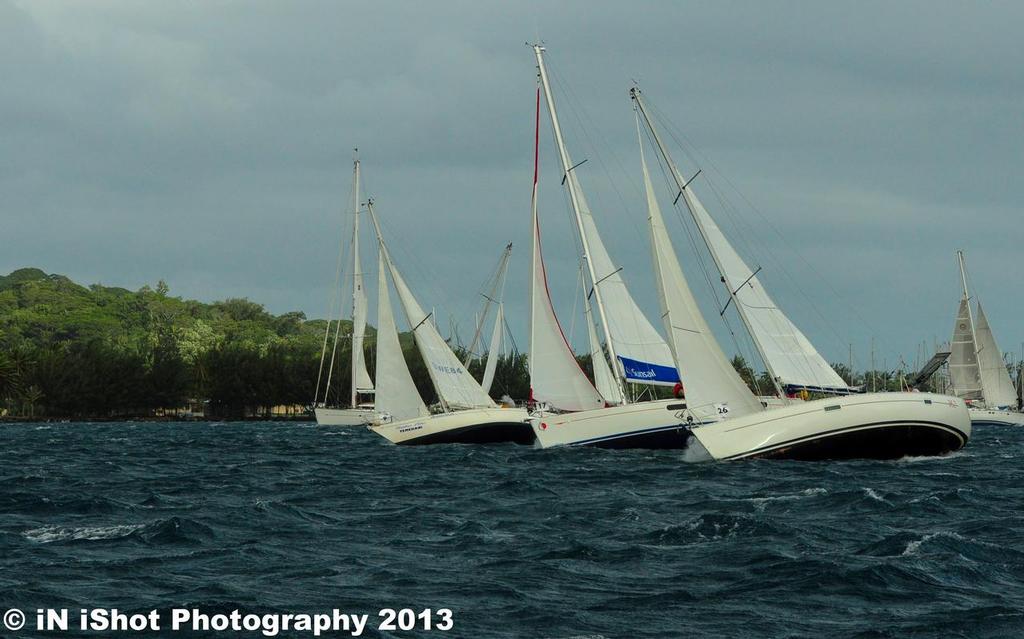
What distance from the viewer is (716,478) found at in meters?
35.5

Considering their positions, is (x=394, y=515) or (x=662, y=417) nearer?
(x=394, y=515)

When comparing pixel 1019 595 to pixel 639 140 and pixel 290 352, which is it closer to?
pixel 639 140

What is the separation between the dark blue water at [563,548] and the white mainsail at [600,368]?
733 inches

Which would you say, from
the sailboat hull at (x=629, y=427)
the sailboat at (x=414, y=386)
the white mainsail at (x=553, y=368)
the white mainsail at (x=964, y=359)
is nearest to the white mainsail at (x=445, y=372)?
the sailboat at (x=414, y=386)

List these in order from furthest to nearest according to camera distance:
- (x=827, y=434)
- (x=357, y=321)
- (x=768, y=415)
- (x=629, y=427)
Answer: (x=357, y=321), (x=629, y=427), (x=768, y=415), (x=827, y=434)

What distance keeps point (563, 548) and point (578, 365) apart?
30.0 m

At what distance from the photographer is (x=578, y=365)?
51656 mm

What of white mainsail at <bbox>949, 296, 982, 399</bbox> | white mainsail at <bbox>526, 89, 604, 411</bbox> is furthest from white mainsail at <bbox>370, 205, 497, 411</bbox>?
white mainsail at <bbox>949, 296, 982, 399</bbox>

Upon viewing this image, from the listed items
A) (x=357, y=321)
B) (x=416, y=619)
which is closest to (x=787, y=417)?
(x=416, y=619)

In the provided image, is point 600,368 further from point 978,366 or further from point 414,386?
point 978,366

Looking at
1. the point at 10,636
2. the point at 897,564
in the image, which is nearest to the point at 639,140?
the point at 897,564

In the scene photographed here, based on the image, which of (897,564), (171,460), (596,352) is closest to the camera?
(897,564)

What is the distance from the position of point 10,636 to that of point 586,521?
13126 mm

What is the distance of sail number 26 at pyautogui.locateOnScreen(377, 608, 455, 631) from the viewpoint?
16.0 m
